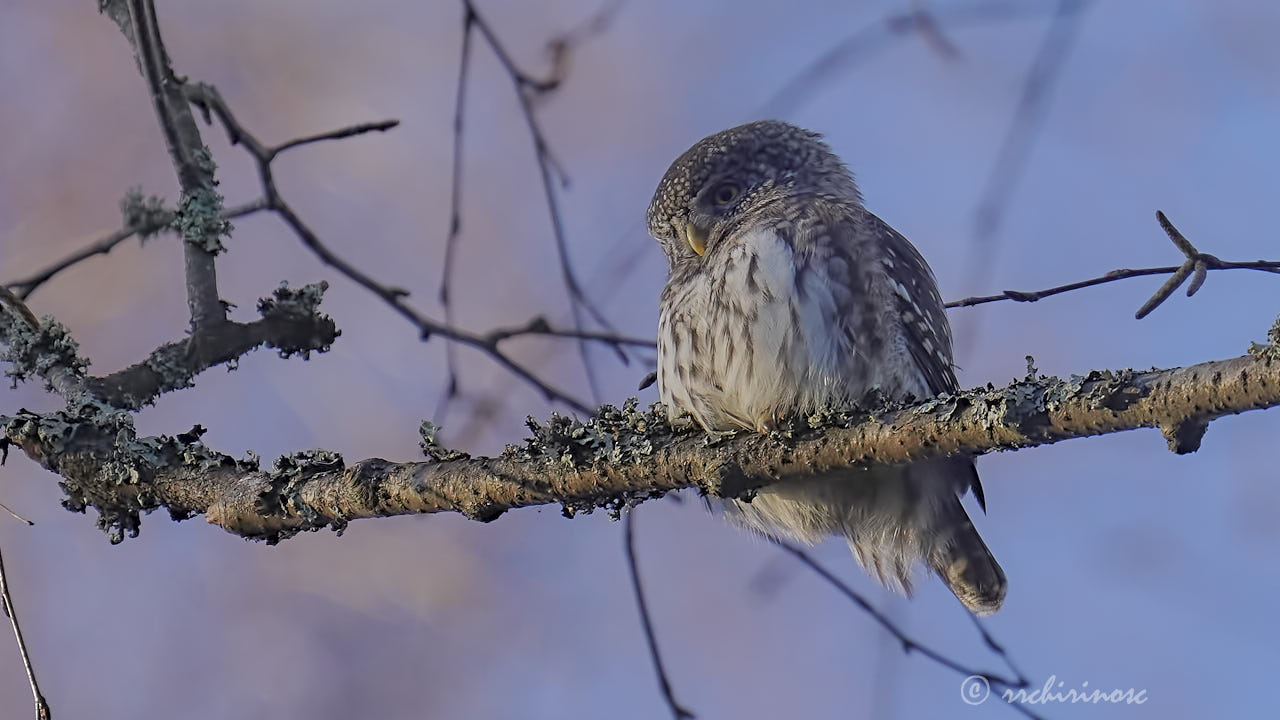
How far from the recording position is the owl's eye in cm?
424

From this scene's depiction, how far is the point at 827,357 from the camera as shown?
3.16 metres

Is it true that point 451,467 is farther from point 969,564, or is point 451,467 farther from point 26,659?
point 969,564

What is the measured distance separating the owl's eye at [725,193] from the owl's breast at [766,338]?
68cm

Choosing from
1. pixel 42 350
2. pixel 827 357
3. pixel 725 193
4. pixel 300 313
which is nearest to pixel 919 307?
pixel 827 357

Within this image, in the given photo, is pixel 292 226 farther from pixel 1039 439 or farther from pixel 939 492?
pixel 939 492

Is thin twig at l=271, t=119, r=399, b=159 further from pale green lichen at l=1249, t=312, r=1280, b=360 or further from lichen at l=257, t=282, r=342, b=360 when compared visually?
pale green lichen at l=1249, t=312, r=1280, b=360

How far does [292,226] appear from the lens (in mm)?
2672

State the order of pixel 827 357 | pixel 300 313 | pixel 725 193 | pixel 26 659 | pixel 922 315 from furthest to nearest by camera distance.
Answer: pixel 725 193
pixel 922 315
pixel 827 357
pixel 300 313
pixel 26 659

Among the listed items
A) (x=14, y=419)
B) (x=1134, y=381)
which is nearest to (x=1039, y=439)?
(x=1134, y=381)

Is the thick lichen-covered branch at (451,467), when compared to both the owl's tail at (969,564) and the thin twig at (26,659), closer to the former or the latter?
the thin twig at (26,659)

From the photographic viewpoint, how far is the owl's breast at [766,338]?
3170 millimetres

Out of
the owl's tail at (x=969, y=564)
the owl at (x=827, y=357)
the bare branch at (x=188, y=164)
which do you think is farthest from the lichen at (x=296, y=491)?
the owl's tail at (x=969, y=564)

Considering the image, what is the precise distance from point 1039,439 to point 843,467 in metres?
0.55

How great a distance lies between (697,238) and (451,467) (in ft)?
5.51
